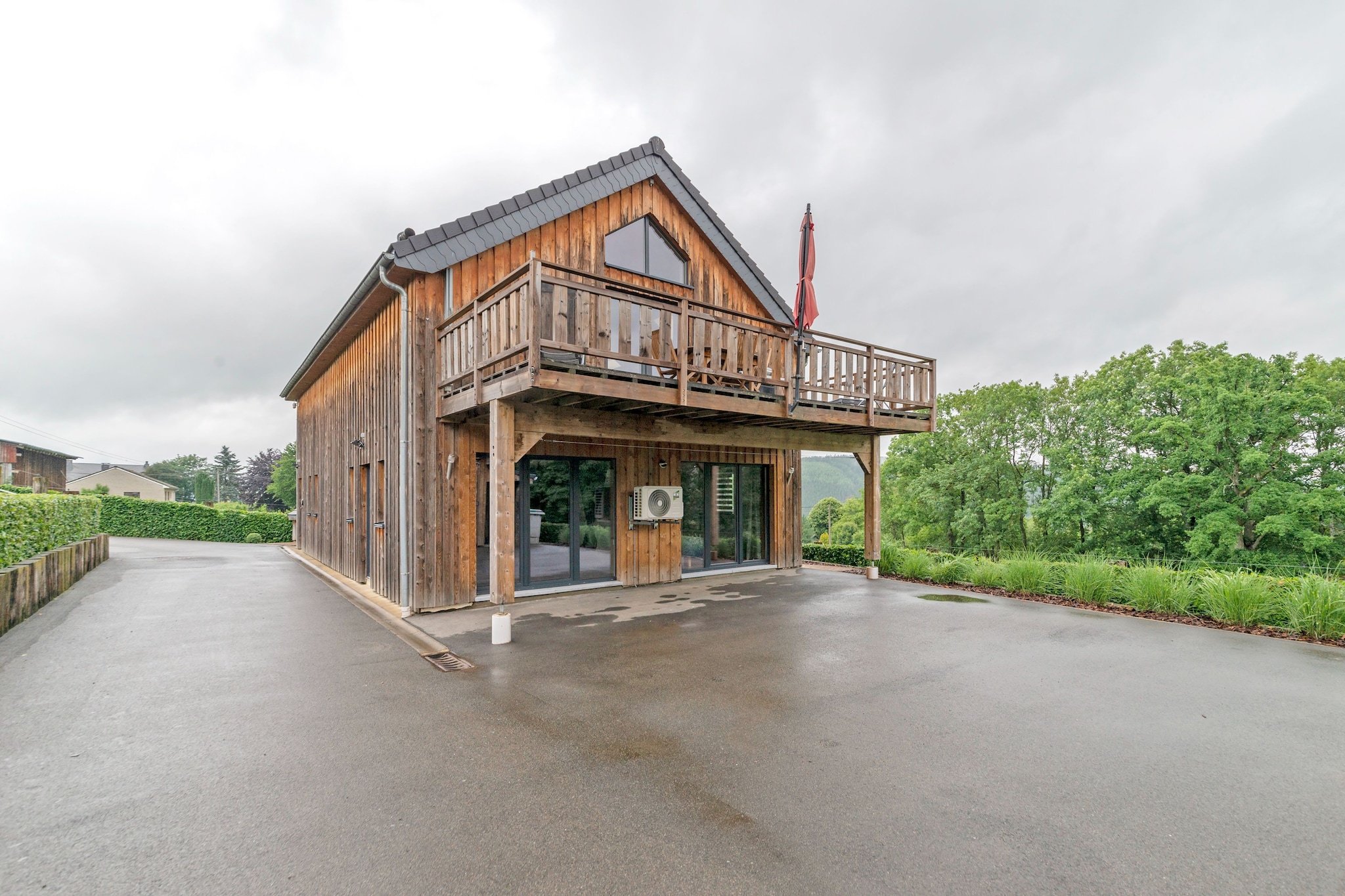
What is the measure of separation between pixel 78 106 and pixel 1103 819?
18.2m

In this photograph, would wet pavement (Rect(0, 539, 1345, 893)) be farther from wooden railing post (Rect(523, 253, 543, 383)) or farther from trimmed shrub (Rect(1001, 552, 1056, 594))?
wooden railing post (Rect(523, 253, 543, 383))

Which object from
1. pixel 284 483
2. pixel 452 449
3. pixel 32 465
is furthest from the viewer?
pixel 284 483

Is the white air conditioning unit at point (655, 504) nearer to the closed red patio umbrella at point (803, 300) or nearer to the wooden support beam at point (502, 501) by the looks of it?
the closed red patio umbrella at point (803, 300)

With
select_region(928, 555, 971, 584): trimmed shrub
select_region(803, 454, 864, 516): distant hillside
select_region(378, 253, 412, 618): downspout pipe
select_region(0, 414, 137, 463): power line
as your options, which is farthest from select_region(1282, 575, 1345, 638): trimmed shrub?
select_region(0, 414, 137, 463): power line

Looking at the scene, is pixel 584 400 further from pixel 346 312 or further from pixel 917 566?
pixel 917 566

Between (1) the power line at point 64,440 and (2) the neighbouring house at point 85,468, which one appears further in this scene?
(1) the power line at point 64,440

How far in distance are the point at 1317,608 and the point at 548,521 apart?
9318mm

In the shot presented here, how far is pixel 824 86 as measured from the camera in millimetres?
11617

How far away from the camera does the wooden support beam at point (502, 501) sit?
236 inches

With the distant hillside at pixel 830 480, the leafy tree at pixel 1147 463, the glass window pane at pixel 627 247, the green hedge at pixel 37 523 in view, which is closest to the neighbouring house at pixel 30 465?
the green hedge at pixel 37 523

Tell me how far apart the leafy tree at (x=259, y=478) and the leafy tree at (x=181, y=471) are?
1060 inches

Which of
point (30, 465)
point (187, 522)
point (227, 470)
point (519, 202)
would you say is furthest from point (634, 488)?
point (227, 470)

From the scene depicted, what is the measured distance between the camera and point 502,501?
6000mm

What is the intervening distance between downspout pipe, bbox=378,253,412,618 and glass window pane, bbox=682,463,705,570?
4.58m
